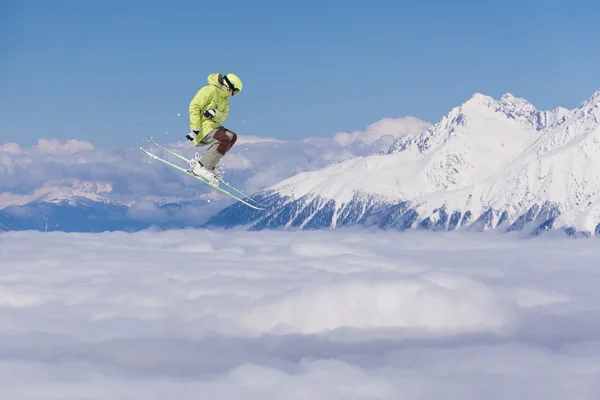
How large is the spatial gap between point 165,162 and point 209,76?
1022 centimetres

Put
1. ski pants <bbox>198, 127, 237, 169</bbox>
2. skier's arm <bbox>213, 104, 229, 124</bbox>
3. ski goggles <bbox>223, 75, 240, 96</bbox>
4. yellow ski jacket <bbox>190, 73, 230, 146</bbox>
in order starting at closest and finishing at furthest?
ski goggles <bbox>223, 75, 240, 96</bbox> → yellow ski jacket <bbox>190, 73, 230, 146</bbox> → skier's arm <bbox>213, 104, 229, 124</bbox> → ski pants <bbox>198, 127, 237, 169</bbox>

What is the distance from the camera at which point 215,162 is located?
168 feet

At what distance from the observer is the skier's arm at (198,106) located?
45.0m

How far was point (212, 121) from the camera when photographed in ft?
154

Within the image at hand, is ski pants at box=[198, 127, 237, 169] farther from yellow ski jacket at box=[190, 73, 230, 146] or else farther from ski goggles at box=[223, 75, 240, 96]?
ski goggles at box=[223, 75, 240, 96]

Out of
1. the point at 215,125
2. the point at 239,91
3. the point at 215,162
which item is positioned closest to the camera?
the point at 239,91

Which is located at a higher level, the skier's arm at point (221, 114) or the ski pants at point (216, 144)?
the skier's arm at point (221, 114)

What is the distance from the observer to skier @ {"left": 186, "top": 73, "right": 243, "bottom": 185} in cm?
4397

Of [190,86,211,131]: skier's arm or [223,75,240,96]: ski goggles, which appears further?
[190,86,211,131]: skier's arm

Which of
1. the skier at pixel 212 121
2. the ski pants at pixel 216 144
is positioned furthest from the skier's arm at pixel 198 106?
the ski pants at pixel 216 144

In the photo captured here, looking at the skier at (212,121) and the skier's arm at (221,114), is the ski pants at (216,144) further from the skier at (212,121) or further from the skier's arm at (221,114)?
the skier's arm at (221,114)

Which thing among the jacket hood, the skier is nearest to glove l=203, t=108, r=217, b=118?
the skier

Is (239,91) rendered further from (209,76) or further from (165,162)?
(165,162)

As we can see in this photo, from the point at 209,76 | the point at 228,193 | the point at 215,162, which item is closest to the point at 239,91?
the point at 209,76
